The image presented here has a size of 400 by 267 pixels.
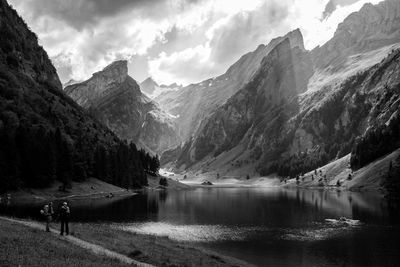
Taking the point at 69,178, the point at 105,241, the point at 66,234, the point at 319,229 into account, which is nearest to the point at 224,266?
the point at 105,241

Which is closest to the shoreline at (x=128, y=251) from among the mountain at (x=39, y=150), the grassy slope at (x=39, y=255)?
the grassy slope at (x=39, y=255)

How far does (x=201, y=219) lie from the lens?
340 feet

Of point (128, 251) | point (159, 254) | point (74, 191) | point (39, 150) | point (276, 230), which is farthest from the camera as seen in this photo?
point (74, 191)

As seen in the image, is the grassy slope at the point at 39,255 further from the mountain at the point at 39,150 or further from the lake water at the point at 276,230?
the mountain at the point at 39,150

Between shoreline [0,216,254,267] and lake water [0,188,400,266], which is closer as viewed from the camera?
shoreline [0,216,254,267]

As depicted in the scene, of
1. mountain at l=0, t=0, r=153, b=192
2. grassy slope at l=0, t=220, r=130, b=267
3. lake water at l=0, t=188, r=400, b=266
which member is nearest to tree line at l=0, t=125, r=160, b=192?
mountain at l=0, t=0, r=153, b=192

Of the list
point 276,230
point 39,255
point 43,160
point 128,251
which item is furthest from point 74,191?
point 39,255

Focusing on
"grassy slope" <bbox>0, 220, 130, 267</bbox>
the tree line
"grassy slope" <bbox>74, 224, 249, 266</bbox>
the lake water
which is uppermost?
the tree line

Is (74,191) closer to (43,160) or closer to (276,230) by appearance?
(43,160)

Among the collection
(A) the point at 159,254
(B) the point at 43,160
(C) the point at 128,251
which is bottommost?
(A) the point at 159,254

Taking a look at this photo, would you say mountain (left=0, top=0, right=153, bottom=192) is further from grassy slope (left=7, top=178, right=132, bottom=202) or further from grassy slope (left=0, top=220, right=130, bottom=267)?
grassy slope (left=0, top=220, right=130, bottom=267)

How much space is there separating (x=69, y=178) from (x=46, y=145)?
574 inches

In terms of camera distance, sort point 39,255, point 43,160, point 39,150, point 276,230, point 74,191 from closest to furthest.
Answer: point 39,255 < point 276,230 < point 43,160 < point 39,150 < point 74,191

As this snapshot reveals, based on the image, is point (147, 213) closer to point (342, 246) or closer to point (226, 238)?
point (226, 238)
